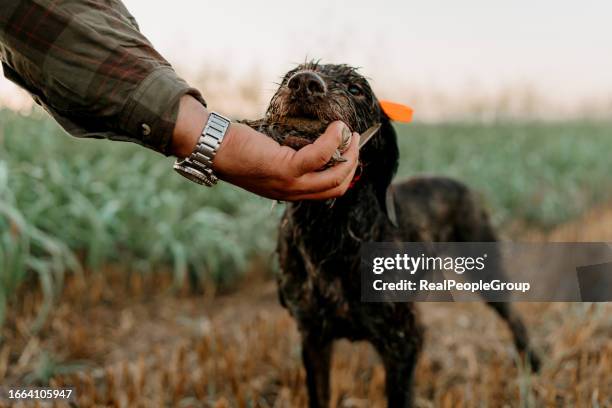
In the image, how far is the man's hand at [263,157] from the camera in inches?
62.8

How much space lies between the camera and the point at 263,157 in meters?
1.62

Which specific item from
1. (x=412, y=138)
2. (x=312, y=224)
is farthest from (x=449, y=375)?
(x=412, y=138)

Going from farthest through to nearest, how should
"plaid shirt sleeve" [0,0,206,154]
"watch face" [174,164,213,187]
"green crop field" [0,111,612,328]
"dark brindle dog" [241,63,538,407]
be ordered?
"green crop field" [0,111,612,328] < "dark brindle dog" [241,63,538,407] < "watch face" [174,164,213,187] < "plaid shirt sleeve" [0,0,206,154]

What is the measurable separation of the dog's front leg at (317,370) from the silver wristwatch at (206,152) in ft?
4.34

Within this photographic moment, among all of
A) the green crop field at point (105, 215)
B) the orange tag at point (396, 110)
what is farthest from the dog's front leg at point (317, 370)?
the orange tag at point (396, 110)

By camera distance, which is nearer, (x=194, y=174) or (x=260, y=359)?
(x=194, y=174)

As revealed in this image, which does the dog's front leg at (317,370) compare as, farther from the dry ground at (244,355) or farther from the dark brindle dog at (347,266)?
the dry ground at (244,355)

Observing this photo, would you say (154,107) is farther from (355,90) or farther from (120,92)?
(355,90)

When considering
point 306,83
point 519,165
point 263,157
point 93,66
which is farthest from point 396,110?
point 519,165

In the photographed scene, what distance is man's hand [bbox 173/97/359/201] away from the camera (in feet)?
5.23

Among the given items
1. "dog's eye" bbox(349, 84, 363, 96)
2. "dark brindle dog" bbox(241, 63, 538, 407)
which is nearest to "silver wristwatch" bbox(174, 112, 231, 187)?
"dark brindle dog" bbox(241, 63, 538, 407)

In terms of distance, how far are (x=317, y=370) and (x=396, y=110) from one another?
1.35 m

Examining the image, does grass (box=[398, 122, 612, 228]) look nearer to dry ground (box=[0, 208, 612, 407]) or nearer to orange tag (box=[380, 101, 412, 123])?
dry ground (box=[0, 208, 612, 407])

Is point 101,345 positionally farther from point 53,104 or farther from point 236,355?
point 53,104
